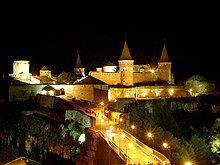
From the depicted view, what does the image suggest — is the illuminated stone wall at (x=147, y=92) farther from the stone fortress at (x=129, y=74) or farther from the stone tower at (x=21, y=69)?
the stone tower at (x=21, y=69)

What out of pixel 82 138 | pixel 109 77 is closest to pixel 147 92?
pixel 109 77

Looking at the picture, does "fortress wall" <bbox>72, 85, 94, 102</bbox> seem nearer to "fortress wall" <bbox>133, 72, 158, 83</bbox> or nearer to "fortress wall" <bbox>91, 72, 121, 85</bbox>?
"fortress wall" <bbox>91, 72, 121, 85</bbox>

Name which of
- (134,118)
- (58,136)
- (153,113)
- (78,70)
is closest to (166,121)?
(153,113)

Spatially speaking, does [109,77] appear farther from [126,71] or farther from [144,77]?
[144,77]

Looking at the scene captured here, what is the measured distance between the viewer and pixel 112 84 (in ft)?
173

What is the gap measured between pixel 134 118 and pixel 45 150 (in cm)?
909

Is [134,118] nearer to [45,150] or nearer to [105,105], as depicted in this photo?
[105,105]

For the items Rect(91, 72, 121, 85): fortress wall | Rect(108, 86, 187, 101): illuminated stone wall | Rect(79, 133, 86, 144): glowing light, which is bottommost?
Rect(79, 133, 86, 144): glowing light

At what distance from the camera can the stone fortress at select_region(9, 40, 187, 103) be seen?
4784 centimetres

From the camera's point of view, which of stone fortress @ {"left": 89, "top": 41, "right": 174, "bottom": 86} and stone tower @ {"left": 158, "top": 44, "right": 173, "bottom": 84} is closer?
stone fortress @ {"left": 89, "top": 41, "right": 174, "bottom": 86}

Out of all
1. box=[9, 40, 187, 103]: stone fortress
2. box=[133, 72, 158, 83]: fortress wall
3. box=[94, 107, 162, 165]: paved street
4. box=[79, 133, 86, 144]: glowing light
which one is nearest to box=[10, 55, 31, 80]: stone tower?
box=[9, 40, 187, 103]: stone fortress

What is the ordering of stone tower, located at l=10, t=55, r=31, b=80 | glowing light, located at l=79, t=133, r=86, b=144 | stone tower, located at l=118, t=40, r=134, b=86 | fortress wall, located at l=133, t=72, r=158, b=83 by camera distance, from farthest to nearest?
1. stone tower, located at l=10, t=55, r=31, b=80
2. fortress wall, located at l=133, t=72, r=158, b=83
3. stone tower, located at l=118, t=40, r=134, b=86
4. glowing light, located at l=79, t=133, r=86, b=144

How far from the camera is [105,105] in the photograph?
45469mm

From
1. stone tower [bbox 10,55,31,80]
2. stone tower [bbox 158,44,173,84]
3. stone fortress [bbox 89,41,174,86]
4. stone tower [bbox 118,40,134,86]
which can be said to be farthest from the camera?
stone tower [bbox 10,55,31,80]
